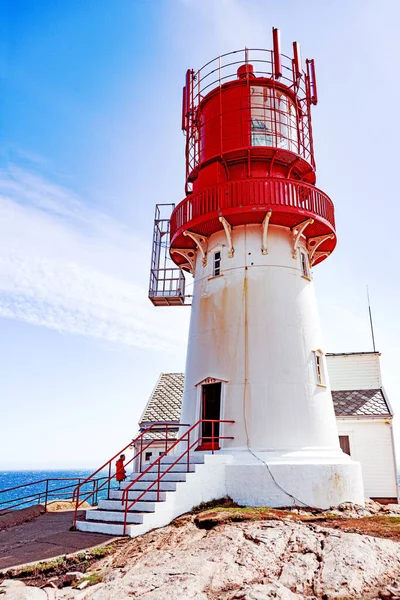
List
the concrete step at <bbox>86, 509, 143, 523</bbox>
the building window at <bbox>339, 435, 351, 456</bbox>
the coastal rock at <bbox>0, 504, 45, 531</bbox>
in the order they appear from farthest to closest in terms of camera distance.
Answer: the building window at <bbox>339, 435, 351, 456</bbox>
the coastal rock at <bbox>0, 504, 45, 531</bbox>
the concrete step at <bbox>86, 509, 143, 523</bbox>

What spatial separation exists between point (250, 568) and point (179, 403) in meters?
17.3

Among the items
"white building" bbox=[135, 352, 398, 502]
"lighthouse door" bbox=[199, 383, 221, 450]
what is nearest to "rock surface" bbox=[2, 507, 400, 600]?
"lighthouse door" bbox=[199, 383, 221, 450]

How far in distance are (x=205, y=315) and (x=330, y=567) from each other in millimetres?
9647

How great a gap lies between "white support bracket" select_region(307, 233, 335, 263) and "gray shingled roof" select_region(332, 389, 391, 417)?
7357 mm

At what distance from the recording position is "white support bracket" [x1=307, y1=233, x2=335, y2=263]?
17005mm

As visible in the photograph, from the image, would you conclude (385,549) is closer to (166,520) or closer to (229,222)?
(166,520)

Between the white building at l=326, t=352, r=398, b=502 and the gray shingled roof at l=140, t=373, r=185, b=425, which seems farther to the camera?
the gray shingled roof at l=140, t=373, r=185, b=425

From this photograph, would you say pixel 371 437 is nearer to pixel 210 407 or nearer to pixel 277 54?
pixel 210 407

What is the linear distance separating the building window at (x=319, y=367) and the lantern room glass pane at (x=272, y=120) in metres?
7.20

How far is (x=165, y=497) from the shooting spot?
37.4 feet

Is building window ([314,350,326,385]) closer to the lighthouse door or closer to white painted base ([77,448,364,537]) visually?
white painted base ([77,448,364,537])

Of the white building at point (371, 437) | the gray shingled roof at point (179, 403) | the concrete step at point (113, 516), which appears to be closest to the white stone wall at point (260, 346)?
the concrete step at point (113, 516)

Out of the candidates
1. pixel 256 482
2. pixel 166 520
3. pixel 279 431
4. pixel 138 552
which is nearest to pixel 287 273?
pixel 279 431

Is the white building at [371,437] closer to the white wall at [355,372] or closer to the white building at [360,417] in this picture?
the white building at [360,417]
